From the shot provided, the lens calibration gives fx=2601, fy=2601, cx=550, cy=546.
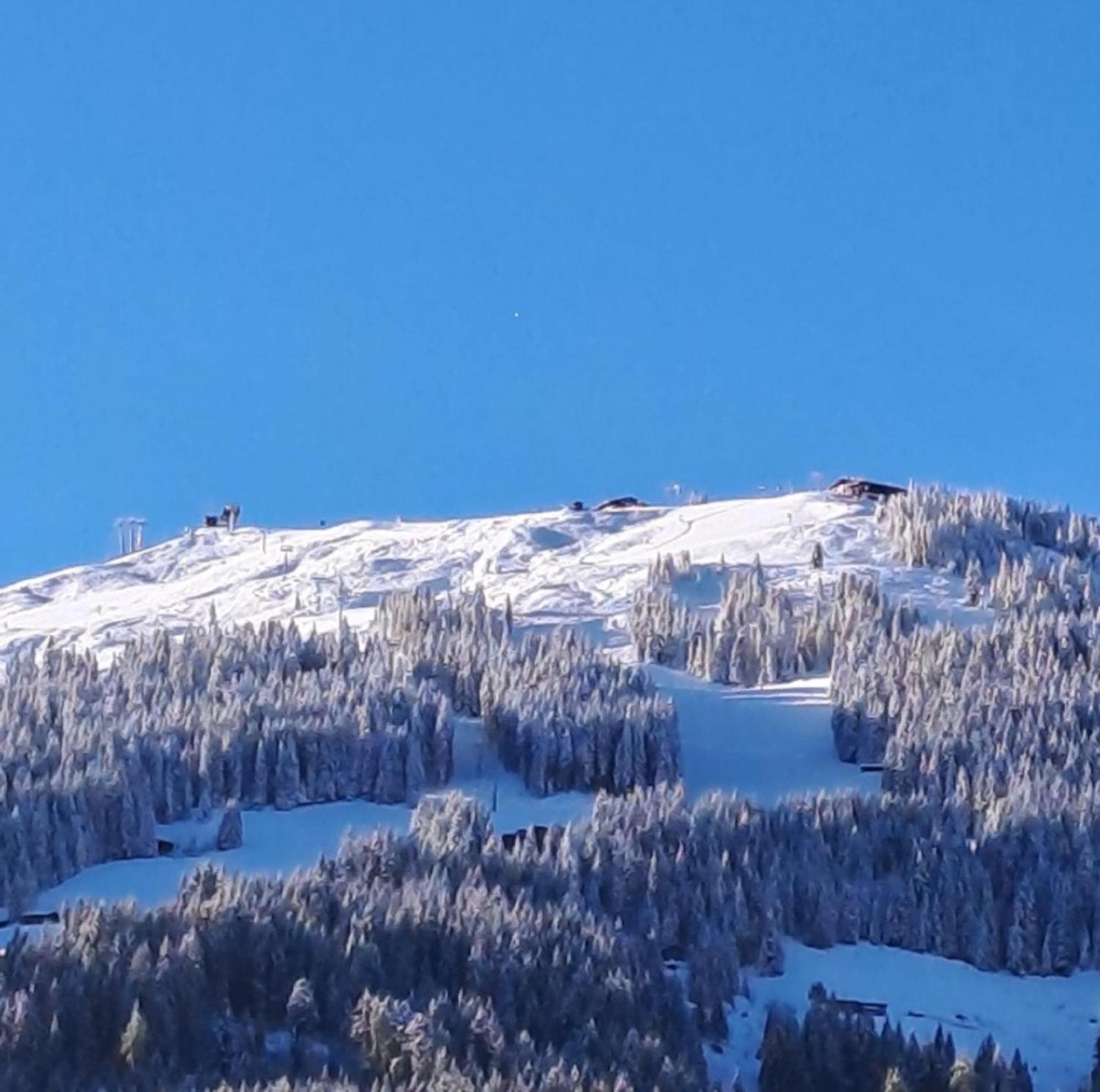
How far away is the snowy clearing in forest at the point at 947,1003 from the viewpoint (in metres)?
44.4

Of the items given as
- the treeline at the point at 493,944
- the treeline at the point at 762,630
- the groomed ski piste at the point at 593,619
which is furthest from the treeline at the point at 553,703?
the treeline at the point at 493,944

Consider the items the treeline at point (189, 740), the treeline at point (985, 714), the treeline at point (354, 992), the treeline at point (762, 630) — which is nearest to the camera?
the treeline at point (354, 992)

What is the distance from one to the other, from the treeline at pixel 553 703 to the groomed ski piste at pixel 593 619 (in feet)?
2.30

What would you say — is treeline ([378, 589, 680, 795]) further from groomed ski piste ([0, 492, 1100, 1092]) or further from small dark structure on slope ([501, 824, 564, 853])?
small dark structure on slope ([501, 824, 564, 853])

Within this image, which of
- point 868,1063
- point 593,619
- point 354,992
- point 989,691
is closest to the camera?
point 354,992

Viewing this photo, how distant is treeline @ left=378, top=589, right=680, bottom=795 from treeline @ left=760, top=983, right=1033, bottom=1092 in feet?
37.0

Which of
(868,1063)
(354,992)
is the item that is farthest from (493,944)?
(868,1063)

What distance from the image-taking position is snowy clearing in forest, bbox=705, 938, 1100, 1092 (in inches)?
1750

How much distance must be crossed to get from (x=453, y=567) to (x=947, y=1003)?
105 feet

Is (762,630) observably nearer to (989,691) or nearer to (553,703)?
(989,691)

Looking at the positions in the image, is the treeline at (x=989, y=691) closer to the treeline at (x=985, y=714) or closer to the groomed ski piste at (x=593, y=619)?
the treeline at (x=985, y=714)

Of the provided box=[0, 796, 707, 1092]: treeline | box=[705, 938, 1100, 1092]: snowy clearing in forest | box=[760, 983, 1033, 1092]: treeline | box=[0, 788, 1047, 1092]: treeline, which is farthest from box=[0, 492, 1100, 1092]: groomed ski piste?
box=[0, 796, 707, 1092]: treeline

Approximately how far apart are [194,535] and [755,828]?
41247 millimetres

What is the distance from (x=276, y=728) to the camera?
53625mm
